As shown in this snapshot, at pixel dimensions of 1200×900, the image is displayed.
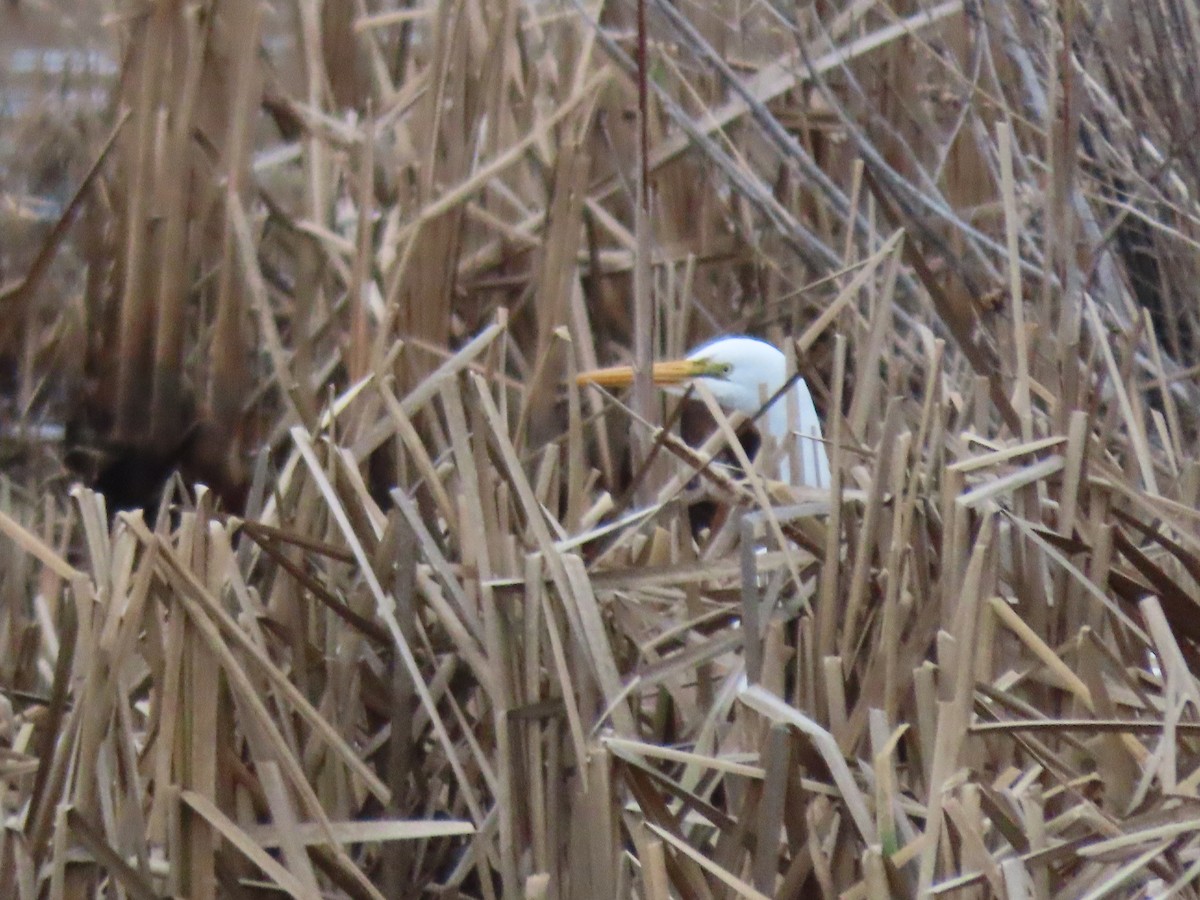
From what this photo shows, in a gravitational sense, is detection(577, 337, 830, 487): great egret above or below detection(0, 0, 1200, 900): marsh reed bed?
above

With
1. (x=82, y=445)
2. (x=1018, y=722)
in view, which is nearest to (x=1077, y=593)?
(x=1018, y=722)

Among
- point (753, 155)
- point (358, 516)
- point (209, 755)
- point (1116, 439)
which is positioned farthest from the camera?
point (753, 155)

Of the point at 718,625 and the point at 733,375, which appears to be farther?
the point at 733,375

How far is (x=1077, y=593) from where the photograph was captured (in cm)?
119

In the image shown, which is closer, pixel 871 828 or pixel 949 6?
pixel 871 828

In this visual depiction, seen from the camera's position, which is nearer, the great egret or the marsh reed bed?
the marsh reed bed

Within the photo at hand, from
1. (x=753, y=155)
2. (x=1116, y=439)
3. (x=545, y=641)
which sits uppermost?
(x=753, y=155)

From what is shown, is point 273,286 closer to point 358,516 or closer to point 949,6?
point 949,6

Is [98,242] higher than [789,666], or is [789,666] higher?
[98,242]

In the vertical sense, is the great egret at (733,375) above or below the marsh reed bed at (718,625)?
above

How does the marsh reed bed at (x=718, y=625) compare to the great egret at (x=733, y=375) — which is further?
the great egret at (x=733, y=375)

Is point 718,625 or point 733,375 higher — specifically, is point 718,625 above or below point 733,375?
below

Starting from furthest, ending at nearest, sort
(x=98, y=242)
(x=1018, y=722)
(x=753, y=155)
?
1. (x=753, y=155)
2. (x=98, y=242)
3. (x=1018, y=722)

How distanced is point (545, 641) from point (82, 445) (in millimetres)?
1258
